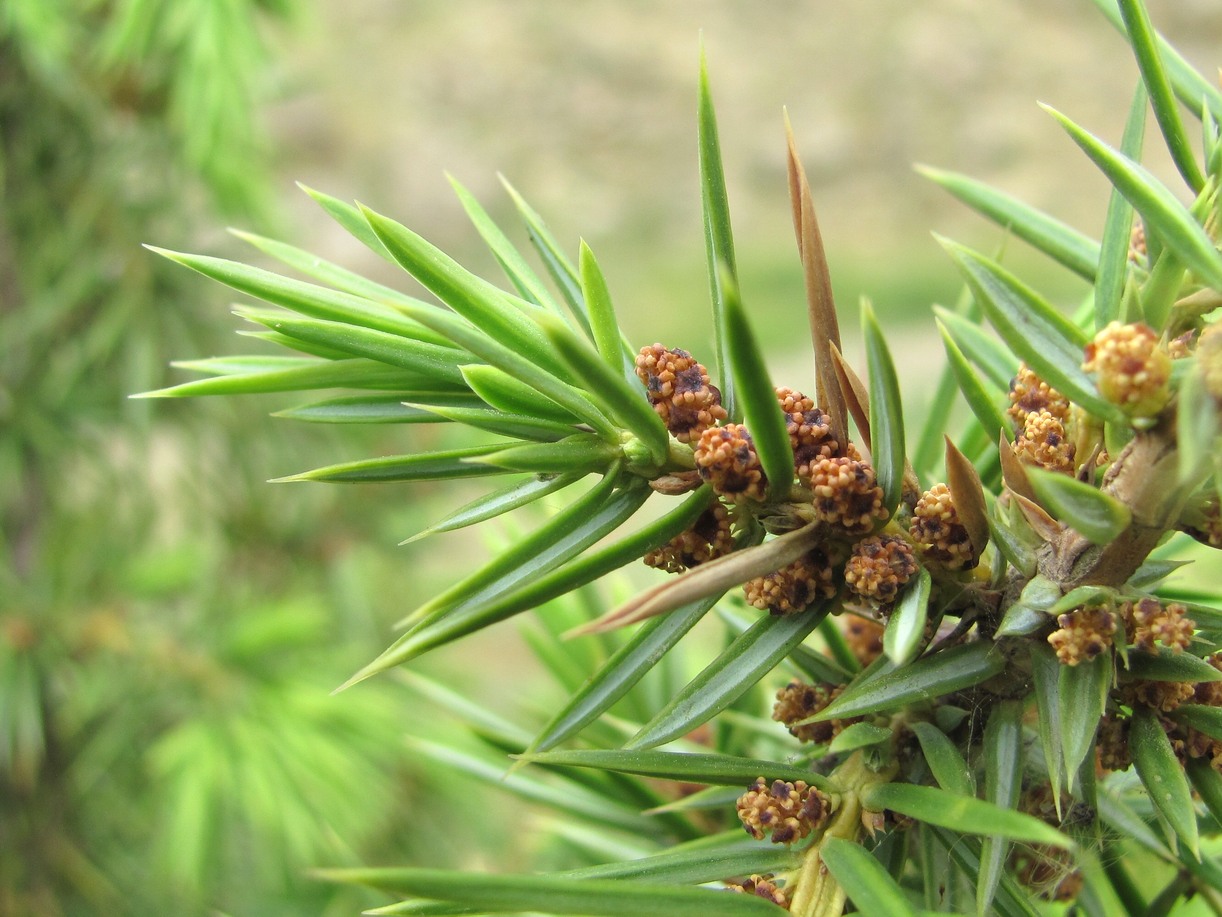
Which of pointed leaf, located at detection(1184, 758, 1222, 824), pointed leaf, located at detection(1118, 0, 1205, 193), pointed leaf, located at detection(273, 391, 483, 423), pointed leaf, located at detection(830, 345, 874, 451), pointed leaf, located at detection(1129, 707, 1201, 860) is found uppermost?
pointed leaf, located at detection(1118, 0, 1205, 193)

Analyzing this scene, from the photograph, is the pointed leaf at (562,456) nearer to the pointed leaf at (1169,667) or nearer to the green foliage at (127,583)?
the pointed leaf at (1169,667)

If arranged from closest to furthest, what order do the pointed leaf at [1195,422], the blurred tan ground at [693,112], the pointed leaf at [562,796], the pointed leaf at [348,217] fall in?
the pointed leaf at [1195,422] < the pointed leaf at [348,217] < the pointed leaf at [562,796] < the blurred tan ground at [693,112]

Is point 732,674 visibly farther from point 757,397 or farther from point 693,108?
point 693,108

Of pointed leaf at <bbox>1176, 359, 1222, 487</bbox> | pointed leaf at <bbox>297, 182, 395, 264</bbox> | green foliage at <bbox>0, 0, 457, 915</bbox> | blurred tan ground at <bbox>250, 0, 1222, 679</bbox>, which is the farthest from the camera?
blurred tan ground at <bbox>250, 0, 1222, 679</bbox>

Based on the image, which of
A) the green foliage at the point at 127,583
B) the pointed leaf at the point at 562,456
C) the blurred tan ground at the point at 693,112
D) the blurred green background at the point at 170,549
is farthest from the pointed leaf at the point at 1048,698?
the blurred tan ground at the point at 693,112

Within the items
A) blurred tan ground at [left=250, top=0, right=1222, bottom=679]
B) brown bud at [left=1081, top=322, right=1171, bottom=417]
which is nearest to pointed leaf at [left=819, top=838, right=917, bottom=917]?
brown bud at [left=1081, top=322, right=1171, bottom=417]

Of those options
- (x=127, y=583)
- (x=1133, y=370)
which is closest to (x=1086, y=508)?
(x=1133, y=370)

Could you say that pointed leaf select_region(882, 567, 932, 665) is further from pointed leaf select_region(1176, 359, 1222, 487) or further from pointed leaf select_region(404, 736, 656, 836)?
pointed leaf select_region(404, 736, 656, 836)

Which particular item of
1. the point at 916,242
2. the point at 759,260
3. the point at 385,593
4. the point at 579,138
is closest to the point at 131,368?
the point at 385,593
